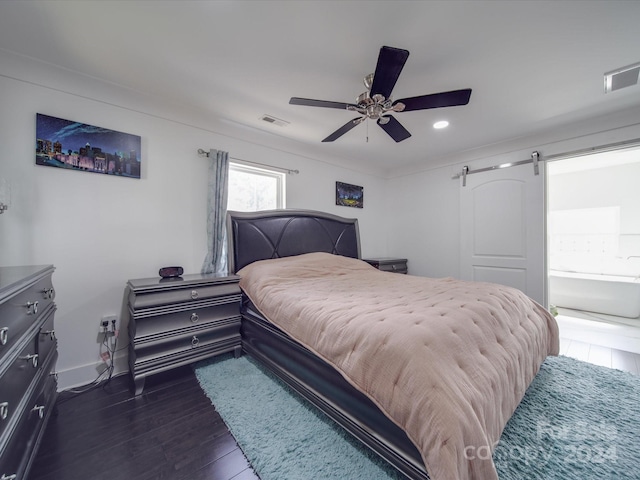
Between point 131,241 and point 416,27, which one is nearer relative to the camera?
point 416,27

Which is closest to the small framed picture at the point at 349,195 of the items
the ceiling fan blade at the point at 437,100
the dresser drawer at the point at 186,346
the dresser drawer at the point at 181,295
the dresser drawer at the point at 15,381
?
the ceiling fan blade at the point at 437,100

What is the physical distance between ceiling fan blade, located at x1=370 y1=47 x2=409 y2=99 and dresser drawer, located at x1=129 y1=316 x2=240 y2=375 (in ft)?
7.29

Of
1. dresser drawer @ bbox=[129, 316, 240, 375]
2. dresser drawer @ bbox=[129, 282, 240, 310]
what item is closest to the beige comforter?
dresser drawer @ bbox=[129, 282, 240, 310]

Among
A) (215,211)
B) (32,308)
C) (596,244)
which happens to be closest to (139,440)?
(32,308)

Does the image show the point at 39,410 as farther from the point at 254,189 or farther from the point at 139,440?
the point at 254,189

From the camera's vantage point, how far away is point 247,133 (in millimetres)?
3035

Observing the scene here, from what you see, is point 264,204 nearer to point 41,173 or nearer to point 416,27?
point 41,173

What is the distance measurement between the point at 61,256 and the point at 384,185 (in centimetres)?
461

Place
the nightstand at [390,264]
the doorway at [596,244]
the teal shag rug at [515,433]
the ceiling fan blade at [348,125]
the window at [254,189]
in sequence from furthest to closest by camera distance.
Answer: the nightstand at [390,264] < the doorway at [596,244] < the window at [254,189] < the ceiling fan blade at [348,125] < the teal shag rug at [515,433]

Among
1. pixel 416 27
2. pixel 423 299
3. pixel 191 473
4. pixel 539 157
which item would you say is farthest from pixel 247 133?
pixel 539 157

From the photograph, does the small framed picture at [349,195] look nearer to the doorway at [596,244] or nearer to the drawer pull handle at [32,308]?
the doorway at [596,244]

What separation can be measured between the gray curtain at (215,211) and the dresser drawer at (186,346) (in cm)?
69

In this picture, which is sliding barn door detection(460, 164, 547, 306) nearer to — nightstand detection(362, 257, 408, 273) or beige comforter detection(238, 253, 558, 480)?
nightstand detection(362, 257, 408, 273)

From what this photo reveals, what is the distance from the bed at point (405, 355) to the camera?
0.89 metres
